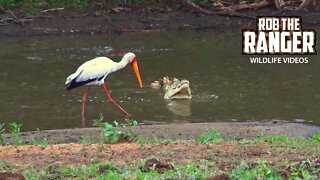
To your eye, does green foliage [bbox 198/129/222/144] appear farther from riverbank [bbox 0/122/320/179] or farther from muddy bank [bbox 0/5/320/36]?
muddy bank [bbox 0/5/320/36]

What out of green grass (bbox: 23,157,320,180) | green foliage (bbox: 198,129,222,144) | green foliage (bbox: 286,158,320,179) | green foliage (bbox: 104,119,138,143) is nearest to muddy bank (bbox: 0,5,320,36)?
green foliage (bbox: 198,129,222,144)

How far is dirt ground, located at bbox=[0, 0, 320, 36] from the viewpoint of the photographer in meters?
19.5

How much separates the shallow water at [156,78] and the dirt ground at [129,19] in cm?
103

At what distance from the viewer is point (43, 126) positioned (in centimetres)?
1061

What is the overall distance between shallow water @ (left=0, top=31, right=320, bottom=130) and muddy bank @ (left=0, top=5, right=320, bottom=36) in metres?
0.99

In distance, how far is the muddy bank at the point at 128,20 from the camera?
19.5 m

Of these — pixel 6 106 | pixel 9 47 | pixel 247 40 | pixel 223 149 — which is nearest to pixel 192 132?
pixel 223 149

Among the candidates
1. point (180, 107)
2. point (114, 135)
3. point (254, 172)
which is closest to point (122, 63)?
point (180, 107)

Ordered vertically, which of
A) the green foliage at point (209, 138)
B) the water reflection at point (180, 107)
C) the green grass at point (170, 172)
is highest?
the green grass at point (170, 172)

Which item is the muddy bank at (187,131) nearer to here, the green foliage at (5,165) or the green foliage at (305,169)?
the green foliage at (5,165)

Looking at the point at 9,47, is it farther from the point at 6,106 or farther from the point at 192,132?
the point at 192,132

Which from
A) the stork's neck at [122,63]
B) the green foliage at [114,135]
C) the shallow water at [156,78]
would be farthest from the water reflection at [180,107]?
the green foliage at [114,135]

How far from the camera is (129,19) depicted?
20266 millimetres

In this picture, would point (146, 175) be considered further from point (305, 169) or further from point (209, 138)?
point (209, 138)
